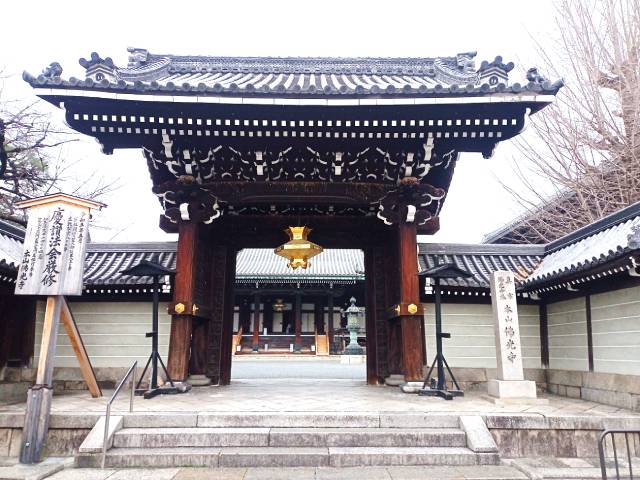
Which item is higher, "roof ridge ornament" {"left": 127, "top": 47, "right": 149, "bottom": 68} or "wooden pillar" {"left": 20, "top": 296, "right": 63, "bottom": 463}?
"roof ridge ornament" {"left": 127, "top": 47, "right": 149, "bottom": 68}

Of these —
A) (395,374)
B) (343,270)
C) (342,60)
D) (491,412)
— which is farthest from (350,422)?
(343,270)

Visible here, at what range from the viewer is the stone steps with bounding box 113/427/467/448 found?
575 centimetres

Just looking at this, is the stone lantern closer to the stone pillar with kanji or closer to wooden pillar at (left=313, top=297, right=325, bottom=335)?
wooden pillar at (left=313, top=297, right=325, bottom=335)

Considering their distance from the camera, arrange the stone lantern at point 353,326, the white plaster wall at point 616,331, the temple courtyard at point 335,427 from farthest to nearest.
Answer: the stone lantern at point 353,326
the white plaster wall at point 616,331
the temple courtyard at point 335,427

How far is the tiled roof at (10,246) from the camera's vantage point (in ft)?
24.5

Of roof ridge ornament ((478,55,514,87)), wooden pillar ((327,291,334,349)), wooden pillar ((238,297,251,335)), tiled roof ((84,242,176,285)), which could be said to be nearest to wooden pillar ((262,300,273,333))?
wooden pillar ((238,297,251,335))

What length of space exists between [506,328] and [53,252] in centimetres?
704

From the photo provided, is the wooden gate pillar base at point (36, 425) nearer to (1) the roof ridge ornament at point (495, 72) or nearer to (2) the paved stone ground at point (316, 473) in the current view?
(2) the paved stone ground at point (316, 473)

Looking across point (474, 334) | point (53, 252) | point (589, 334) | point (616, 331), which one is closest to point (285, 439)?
point (53, 252)

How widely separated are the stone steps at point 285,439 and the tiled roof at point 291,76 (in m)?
5.12

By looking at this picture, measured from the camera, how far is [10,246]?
8.68 m

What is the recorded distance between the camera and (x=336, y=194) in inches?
361

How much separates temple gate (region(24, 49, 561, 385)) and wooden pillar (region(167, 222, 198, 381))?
0.02m

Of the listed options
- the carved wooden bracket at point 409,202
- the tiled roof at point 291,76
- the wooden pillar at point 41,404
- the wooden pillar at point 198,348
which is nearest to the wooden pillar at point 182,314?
the wooden pillar at point 198,348
